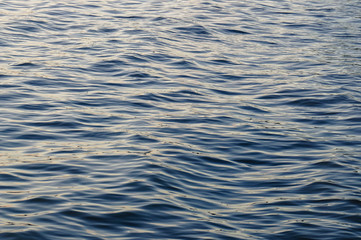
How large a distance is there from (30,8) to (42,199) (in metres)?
12.2

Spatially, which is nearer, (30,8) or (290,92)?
(290,92)

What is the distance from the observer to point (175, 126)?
36.5 ft

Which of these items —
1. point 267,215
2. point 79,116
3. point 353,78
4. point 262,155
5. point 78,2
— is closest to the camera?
point 267,215

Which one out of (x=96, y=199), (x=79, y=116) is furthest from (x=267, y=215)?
(x=79, y=116)

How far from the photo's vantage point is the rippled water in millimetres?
7980

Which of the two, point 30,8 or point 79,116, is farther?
point 30,8

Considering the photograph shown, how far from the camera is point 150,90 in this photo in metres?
12.9

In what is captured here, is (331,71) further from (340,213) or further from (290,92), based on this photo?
(340,213)

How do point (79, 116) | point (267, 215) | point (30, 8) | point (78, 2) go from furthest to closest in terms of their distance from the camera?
point (78, 2)
point (30, 8)
point (79, 116)
point (267, 215)

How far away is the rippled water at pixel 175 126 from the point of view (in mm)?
7980

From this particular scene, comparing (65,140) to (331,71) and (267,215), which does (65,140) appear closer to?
(267,215)

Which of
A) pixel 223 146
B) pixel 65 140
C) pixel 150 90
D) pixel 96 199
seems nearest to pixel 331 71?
pixel 150 90

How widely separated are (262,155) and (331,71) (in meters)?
5.38

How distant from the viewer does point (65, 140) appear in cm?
1027
